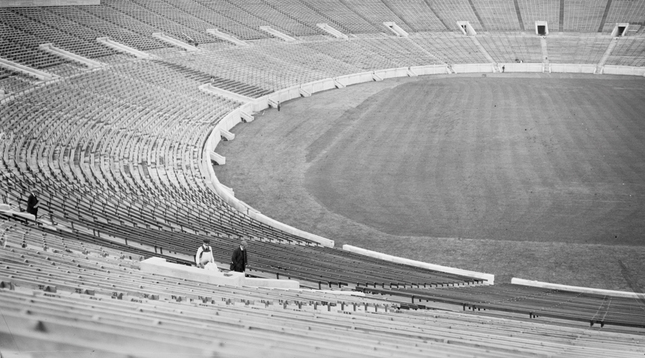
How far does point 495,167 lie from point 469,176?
1640 millimetres

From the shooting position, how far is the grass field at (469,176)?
21.2m

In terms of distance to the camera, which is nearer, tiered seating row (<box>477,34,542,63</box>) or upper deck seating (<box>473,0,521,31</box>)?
tiered seating row (<box>477,34,542,63</box>)

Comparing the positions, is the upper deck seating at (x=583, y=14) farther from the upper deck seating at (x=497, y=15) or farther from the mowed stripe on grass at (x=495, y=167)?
the mowed stripe on grass at (x=495, y=167)

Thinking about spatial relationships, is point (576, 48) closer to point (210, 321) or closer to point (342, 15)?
point (342, 15)

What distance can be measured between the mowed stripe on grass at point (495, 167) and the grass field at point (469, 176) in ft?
0.19

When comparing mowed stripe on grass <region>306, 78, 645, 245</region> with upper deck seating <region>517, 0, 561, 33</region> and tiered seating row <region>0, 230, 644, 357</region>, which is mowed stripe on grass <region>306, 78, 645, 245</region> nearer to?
tiered seating row <region>0, 230, 644, 357</region>

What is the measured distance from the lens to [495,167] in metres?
29.1

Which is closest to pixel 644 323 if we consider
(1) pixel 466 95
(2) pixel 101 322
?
(2) pixel 101 322

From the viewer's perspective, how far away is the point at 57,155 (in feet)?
83.6

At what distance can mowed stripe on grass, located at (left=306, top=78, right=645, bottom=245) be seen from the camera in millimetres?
23234

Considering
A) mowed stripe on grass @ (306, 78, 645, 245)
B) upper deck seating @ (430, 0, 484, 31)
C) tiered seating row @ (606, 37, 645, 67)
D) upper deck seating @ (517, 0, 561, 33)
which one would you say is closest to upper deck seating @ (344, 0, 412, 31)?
upper deck seating @ (430, 0, 484, 31)

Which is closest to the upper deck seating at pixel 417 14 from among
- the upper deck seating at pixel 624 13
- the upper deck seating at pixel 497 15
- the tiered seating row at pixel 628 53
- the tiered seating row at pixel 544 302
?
the upper deck seating at pixel 497 15

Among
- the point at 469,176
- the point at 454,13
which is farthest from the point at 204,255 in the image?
the point at 454,13

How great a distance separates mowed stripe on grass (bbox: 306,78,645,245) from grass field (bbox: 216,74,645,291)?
0.19ft
